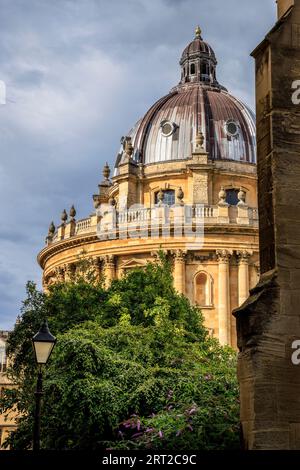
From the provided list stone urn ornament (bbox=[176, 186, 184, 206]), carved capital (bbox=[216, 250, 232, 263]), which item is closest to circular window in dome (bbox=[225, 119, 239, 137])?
stone urn ornament (bbox=[176, 186, 184, 206])

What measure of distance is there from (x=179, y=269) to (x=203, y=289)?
2.28 meters

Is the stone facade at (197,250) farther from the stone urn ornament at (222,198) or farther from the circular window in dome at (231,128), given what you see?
the circular window in dome at (231,128)

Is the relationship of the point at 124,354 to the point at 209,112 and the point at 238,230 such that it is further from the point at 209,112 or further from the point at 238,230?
the point at 209,112

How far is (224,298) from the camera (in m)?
51.0

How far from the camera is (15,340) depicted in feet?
104

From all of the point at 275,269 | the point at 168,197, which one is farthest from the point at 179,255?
the point at 275,269

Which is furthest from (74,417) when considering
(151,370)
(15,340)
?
(15,340)

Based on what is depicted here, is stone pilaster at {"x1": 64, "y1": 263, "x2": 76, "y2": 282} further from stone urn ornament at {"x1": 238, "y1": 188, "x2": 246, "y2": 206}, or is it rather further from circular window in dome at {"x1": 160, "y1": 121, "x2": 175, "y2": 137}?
circular window in dome at {"x1": 160, "y1": 121, "x2": 175, "y2": 137}

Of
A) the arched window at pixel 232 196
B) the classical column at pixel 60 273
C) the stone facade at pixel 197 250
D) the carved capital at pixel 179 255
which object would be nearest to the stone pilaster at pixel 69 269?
the stone facade at pixel 197 250

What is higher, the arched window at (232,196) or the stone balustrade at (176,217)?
the arched window at (232,196)

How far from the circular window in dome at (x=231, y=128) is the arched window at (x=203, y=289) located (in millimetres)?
13220

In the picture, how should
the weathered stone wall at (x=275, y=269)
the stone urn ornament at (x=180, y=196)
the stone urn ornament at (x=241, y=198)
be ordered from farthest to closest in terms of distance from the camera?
1. the stone urn ornament at (x=180, y=196)
2. the stone urn ornament at (x=241, y=198)
3. the weathered stone wall at (x=275, y=269)

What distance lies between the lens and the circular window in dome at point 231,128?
60.1m

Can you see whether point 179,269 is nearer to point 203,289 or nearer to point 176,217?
point 203,289
